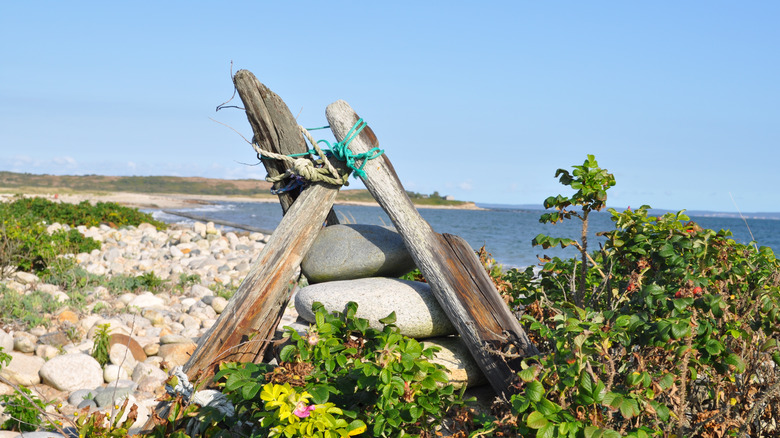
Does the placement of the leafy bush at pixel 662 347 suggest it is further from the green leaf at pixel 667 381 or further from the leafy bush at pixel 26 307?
the leafy bush at pixel 26 307

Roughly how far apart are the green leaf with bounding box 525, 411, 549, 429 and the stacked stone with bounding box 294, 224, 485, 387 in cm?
137

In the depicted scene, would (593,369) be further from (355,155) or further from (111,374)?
(111,374)

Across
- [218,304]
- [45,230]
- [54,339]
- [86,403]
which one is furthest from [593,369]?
[45,230]

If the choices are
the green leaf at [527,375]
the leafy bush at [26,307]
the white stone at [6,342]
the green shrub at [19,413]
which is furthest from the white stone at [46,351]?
the green leaf at [527,375]

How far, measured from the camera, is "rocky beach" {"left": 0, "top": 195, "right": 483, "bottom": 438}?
411 cm

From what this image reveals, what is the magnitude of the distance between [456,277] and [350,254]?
36.8 inches

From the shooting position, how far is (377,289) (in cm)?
413

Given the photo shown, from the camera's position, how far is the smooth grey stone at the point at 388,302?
158 inches

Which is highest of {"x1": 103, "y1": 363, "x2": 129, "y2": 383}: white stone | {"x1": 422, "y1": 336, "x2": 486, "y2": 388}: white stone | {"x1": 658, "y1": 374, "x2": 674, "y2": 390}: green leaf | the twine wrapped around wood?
the twine wrapped around wood

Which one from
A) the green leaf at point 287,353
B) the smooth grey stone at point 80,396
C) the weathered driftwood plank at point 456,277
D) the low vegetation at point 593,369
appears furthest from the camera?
the smooth grey stone at point 80,396

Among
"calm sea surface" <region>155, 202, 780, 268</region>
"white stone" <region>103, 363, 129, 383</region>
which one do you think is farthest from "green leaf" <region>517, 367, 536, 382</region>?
"white stone" <region>103, 363, 129, 383</region>

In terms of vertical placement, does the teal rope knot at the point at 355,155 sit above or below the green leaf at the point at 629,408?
above

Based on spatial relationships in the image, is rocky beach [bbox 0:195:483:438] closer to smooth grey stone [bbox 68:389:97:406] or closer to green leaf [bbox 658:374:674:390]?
smooth grey stone [bbox 68:389:97:406]

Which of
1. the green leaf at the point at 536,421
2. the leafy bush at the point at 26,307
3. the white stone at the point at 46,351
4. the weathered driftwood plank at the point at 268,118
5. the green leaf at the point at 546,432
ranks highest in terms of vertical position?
the weathered driftwood plank at the point at 268,118
